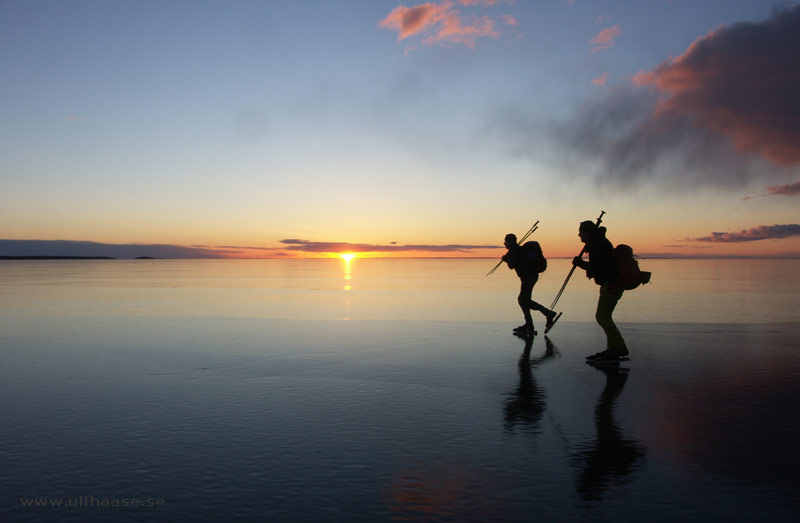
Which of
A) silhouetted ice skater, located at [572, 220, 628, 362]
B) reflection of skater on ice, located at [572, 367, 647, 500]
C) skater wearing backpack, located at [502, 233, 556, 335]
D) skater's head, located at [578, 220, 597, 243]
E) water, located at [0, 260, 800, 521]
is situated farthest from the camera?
skater wearing backpack, located at [502, 233, 556, 335]

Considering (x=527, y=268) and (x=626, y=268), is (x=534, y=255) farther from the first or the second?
(x=626, y=268)

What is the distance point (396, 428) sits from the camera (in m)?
6.04

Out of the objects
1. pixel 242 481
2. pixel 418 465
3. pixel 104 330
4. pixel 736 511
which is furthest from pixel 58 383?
pixel 736 511

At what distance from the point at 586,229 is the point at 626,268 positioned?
0.95 metres

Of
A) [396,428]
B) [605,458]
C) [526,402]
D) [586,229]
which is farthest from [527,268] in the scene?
[605,458]

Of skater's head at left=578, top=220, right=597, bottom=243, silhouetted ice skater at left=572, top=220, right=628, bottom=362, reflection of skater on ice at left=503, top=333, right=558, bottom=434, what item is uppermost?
skater's head at left=578, top=220, right=597, bottom=243

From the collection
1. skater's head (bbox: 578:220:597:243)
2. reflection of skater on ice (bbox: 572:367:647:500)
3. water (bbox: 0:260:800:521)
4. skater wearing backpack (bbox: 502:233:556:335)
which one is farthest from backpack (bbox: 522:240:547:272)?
reflection of skater on ice (bbox: 572:367:647:500)

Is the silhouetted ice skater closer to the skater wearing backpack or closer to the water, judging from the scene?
the water

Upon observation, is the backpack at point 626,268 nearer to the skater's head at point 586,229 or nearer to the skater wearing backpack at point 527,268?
the skater's head at point 586,229

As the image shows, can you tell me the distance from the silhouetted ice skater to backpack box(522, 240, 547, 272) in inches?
143

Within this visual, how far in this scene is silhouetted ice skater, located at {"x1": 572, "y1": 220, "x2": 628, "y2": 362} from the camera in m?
9.91

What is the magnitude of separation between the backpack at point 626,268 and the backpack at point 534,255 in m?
3.92

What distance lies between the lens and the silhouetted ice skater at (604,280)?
991 cm

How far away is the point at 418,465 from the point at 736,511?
7.37 ft
